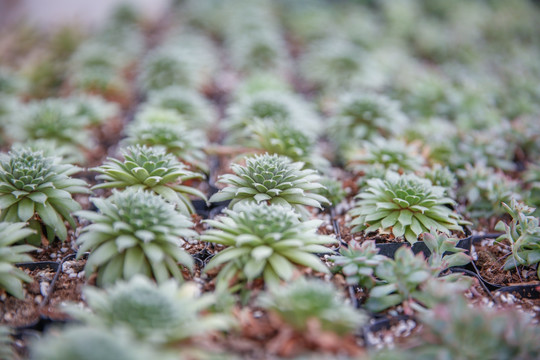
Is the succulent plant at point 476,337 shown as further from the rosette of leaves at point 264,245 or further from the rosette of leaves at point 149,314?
the rosette of leaves at point 149,314

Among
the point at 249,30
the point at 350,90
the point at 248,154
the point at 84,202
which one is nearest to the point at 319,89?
the point at 350,90

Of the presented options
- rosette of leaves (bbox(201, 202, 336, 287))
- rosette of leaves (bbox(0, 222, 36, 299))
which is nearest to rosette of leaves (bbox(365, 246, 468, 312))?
rosette of leaves (bbox(201, 202, 336, 287))

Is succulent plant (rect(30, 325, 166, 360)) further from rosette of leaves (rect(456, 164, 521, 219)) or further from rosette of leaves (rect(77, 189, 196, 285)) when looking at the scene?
rosette of leaves (rect(456, 164, 521, 219))

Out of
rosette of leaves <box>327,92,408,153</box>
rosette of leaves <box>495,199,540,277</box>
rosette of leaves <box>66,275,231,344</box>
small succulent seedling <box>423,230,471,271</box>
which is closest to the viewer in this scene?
rosette of leaves <box>66,275,231,344</box>

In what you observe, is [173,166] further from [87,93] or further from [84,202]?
[87,93]

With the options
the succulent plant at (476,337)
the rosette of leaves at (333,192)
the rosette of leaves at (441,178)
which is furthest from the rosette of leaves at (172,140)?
the succulent plant at (476,337)

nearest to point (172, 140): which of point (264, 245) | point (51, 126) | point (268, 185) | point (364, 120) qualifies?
point (268, 185)

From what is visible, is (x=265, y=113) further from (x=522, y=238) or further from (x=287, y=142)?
(x=522, y=238)
